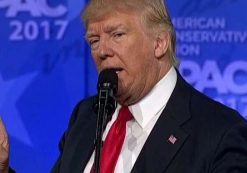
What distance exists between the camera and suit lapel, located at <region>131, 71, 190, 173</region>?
139 cm

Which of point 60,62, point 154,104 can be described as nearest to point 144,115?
point 154,104

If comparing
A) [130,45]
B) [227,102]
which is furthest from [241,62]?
[130,45]

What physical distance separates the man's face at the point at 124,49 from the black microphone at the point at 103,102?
0.32ft

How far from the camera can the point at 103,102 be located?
1264 mm

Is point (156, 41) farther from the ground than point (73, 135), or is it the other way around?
point (156, 41)

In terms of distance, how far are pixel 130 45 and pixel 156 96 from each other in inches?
5.8

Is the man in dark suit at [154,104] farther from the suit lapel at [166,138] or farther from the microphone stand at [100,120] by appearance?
the microphone stand at [100,120]

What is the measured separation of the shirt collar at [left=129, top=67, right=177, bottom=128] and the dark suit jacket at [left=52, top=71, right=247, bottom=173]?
2 centimetres

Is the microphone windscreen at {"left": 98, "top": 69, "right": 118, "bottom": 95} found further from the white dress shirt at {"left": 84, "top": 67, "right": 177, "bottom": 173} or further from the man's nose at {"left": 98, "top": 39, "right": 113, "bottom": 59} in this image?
the white dress shirt at {"left": 84, "top": 67, "right": 177, "bottom": 173}

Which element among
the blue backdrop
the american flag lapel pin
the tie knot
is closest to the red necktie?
the tie knot

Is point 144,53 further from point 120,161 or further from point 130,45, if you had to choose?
point 120,161

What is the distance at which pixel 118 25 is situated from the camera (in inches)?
56.0

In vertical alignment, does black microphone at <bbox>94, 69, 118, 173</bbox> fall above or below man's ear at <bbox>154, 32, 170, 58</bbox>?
below

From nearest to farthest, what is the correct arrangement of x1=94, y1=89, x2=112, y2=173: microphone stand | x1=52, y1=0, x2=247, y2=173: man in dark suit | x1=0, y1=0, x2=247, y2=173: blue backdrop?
x1=94, y1=89, x2=112, y2=173: microphone stand < x1=52, y1=0, x2=247, y2=173: man in dark suit < x1=0, y1=0, x2=247, y2=173: blue backdrop
